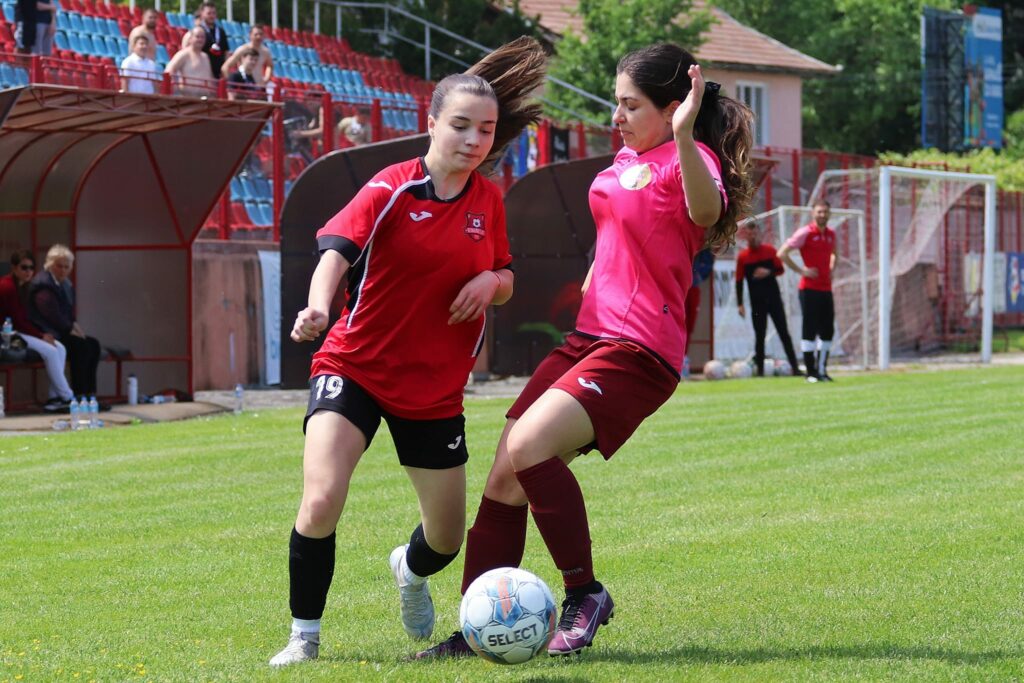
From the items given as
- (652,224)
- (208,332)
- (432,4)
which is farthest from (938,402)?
(432,4)

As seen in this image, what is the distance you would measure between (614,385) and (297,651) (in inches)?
54.9

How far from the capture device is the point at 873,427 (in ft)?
44.0

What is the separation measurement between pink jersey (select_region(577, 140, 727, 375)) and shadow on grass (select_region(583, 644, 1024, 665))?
0.98m

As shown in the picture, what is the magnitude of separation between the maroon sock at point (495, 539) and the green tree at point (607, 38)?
33.0m

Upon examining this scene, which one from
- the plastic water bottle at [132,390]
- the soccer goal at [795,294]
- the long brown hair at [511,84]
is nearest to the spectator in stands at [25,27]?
the plastic water bottle at [132,390]

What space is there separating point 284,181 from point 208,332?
2.55m

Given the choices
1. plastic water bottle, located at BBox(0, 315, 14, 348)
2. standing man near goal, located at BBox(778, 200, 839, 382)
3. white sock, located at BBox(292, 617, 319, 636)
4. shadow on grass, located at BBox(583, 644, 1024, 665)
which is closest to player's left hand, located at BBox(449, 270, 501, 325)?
white sock, located at BBox(292, 617, 319, 636)

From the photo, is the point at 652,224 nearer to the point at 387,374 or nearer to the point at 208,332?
the point at 387,374

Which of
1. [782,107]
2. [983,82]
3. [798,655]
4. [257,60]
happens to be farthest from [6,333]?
[983,82]

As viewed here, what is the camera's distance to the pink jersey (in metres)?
5.21

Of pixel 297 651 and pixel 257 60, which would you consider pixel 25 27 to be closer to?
pixel 257 60

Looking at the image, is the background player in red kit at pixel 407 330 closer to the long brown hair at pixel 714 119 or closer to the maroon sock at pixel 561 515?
the maroon sock at pixel 561 515

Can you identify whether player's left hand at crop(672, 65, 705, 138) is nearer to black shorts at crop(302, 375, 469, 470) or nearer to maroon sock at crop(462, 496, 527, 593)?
black shorts at crop(302, 375, 469, 470)

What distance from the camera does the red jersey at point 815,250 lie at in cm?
1978
